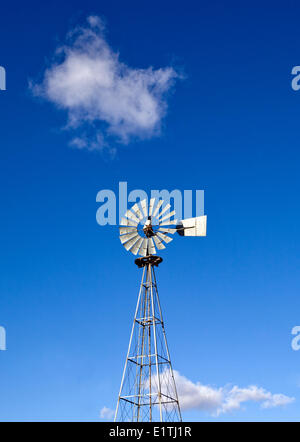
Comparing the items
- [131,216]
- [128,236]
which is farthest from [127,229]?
[131,216]

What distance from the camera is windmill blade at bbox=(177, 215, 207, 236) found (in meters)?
39.0

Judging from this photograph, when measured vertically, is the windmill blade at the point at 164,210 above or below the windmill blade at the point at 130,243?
above

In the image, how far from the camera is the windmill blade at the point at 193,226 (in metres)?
39.0

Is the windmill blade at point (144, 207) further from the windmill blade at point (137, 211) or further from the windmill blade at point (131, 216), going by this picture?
the windmill blade at point (131, 216)

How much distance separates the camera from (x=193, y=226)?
3928cm

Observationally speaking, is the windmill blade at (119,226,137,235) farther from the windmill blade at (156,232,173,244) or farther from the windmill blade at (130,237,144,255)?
the windmill blade at (156,232,173,244)
